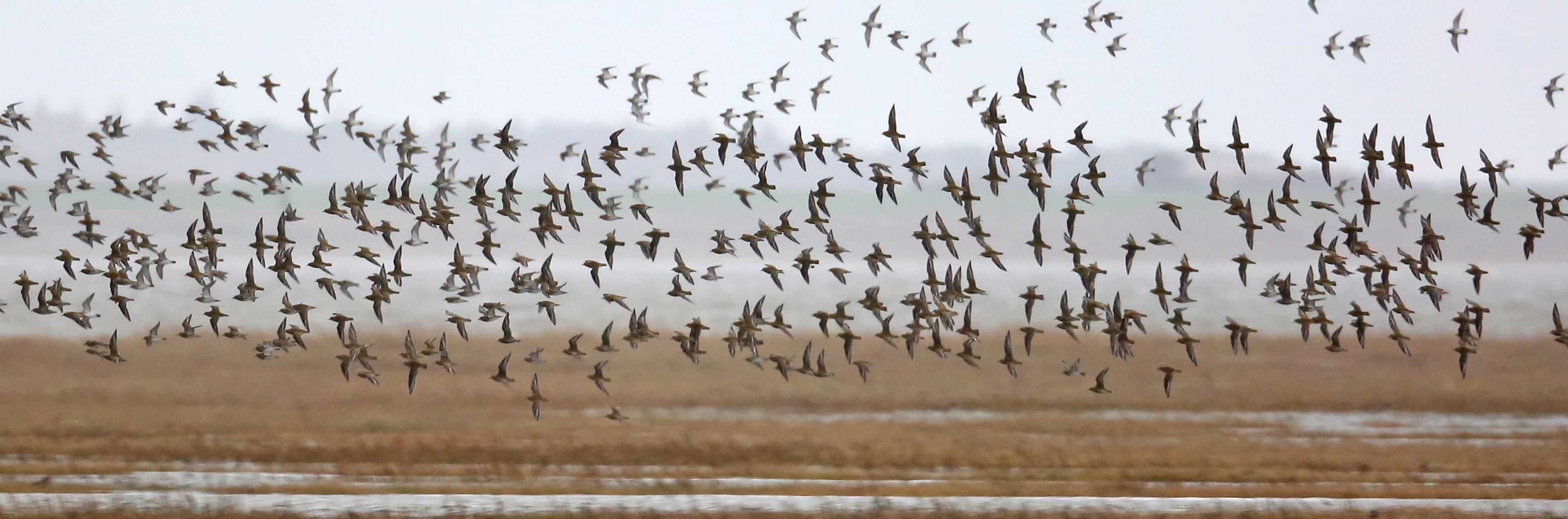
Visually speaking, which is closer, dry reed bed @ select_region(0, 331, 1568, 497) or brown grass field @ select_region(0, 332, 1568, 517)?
brown grass field @ select_region(0, 332, 1568, 517)

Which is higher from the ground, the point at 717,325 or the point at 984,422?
the point at 717,325

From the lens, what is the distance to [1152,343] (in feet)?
190

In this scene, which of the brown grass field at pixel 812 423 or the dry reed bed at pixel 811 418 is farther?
the dry reed bed at pixel 811 418

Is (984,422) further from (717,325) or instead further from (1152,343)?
(717,325)

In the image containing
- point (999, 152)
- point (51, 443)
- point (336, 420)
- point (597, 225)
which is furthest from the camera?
point (597, 225)

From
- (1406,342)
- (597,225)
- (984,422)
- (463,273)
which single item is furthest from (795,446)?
(597,225)

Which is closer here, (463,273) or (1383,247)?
(463,273)

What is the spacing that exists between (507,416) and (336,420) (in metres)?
4.63

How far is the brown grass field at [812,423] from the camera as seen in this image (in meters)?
33.8

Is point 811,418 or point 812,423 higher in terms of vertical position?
point 811,418

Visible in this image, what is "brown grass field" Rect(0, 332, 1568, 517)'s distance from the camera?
1329 inches

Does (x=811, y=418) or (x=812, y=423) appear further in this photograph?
(x=811, y=418)

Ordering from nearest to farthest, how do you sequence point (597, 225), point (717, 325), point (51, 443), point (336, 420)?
point (51, 443) < point (336, 420) < point (717, 325) < point (597, 225)

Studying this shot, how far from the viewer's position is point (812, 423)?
42812 millimetres
